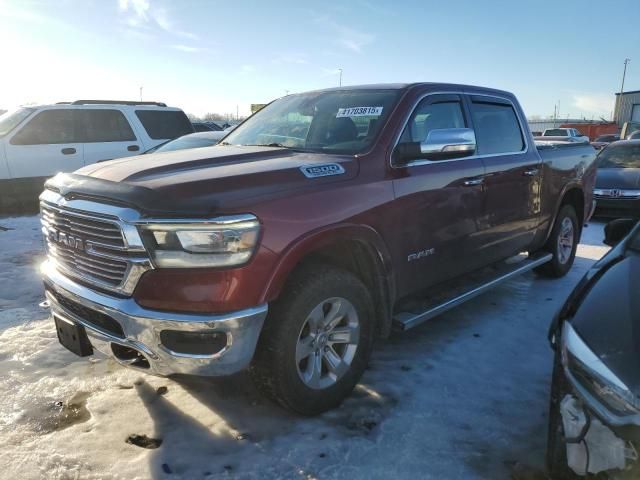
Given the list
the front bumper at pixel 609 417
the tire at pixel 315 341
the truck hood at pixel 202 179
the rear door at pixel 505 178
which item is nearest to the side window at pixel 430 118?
the rear door at pixel 505 178

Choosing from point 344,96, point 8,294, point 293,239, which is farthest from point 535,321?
point 8,294

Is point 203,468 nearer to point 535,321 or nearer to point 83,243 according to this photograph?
point 83,243

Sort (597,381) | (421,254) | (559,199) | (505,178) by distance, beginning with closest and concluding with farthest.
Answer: (597,381) → (421,254) → (505,178) → (559,199)

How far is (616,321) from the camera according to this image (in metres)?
2.12

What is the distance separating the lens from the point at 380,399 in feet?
10.5

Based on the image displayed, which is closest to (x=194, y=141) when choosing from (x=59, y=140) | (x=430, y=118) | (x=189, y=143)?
(x=189, y=143)

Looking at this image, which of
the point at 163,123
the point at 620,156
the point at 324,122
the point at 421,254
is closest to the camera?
the point at 421,254

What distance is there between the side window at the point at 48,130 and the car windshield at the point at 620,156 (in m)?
10.4

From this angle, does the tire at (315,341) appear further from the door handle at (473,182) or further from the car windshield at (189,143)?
the car windshield at (189,143)

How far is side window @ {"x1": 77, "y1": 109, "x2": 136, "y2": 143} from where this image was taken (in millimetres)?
9352

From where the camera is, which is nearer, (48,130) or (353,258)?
(353,258)

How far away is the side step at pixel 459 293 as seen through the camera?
11.4ft

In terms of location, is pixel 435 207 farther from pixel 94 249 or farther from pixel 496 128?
pixel 94 249

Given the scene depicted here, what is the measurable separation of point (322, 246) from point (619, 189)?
850 centimetres
